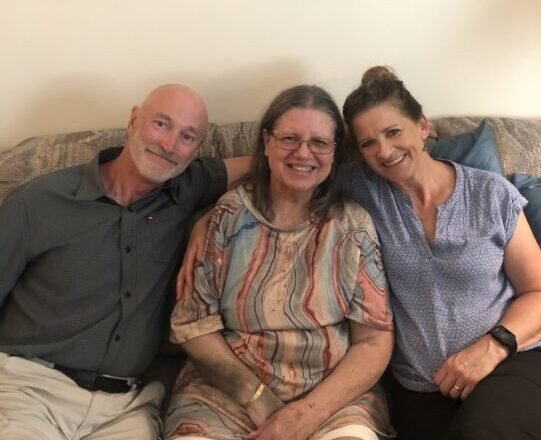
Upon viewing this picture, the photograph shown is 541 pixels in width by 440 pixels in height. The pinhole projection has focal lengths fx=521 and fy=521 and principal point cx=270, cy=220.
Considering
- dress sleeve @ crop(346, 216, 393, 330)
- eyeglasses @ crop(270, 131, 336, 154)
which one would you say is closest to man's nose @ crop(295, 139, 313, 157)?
eyeglasses @ crop(270, 131, 336, 154)

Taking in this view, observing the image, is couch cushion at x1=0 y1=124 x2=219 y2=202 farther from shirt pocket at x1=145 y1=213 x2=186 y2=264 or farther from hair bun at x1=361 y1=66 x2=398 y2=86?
hair bun at x1=361 y1=66 x2=398 y2=86

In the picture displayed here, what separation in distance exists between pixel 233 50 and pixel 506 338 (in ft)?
4.39

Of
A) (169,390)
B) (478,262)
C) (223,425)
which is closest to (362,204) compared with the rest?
(478,262)

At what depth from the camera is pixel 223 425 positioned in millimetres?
1356

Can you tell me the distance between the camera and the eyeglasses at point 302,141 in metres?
1.46

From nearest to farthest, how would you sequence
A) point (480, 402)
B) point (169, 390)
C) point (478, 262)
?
point (480, 402)
point (478, 262)
point (169, 390)

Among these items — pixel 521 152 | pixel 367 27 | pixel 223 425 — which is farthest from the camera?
pixel 367 27

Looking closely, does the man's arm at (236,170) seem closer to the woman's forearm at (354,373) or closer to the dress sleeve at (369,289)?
the dress sleeve at (369,289)

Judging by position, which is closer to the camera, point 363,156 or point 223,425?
point 223,425

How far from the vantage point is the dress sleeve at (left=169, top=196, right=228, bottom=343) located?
1.46 meters

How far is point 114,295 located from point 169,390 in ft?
1.31

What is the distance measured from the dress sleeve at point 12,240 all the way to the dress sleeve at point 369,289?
92cm

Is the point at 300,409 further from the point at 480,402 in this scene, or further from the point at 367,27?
the point at 367,27

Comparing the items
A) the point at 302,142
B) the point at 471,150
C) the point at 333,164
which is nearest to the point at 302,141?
the point at 302,142
